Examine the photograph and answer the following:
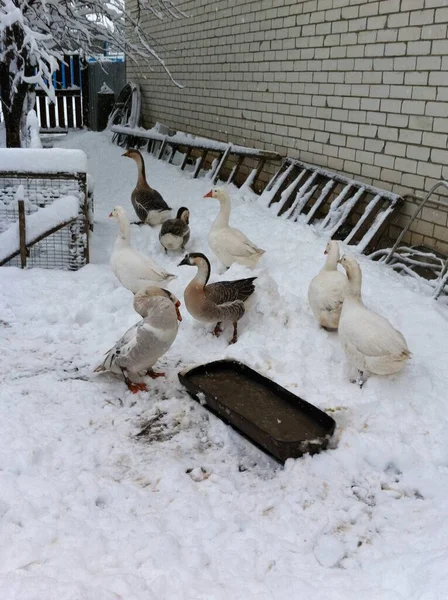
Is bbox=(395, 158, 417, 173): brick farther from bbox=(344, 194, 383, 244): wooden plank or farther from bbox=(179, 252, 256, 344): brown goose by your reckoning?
bbox=(179, 252, 256, 344): brown goose

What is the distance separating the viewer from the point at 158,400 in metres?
4.53

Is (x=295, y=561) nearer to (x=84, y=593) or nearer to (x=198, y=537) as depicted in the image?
(x=198, y=537)

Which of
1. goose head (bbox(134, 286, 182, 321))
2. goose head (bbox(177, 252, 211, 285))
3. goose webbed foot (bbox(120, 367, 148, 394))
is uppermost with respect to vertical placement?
goose head (bbox(177, 252, 211, 285))

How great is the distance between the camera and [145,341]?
4500 millimetres

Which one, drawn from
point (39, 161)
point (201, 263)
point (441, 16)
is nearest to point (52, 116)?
point (39, 161)

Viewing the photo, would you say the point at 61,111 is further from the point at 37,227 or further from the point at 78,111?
the point at 37,227

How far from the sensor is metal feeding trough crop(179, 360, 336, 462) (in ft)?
12.4

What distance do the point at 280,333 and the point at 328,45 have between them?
500 cm

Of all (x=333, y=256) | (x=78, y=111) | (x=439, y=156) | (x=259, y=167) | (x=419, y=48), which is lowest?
Result: (x=333, y=256)

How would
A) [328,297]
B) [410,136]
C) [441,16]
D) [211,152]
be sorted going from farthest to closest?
[211,152]
[410,136]
[441,16]
[328,297]

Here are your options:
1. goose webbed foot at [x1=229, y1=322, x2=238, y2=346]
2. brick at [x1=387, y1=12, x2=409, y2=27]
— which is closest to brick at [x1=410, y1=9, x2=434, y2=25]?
brick at [x1=387, y1=12, x2=409, y2=27]

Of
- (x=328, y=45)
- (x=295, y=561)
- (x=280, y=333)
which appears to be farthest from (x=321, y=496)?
(x=328, y=45)

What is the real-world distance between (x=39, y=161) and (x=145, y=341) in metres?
3.41

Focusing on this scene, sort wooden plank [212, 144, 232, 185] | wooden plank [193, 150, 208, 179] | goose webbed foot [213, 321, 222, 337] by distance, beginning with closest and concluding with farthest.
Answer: goose webbed foot [213, 321, 222, 337] → wooden plank [212, 144, 232, 185] → wooden plank [193, 150, 208, 179]
